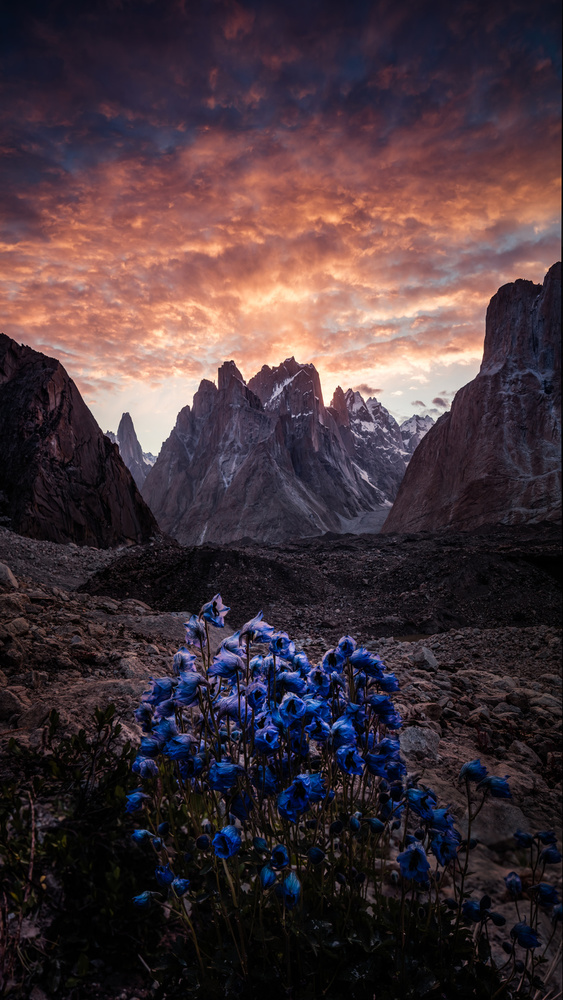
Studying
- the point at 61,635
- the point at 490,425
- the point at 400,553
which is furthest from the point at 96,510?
the point at 490,425

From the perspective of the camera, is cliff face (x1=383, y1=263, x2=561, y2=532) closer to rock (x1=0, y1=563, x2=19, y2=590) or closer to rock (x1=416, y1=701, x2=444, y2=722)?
rock (x1=416, y1=701, x2=444, y2=722)

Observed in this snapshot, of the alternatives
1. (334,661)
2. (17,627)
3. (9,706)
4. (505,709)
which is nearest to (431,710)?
(505,709)

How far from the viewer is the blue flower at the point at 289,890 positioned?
158 cm

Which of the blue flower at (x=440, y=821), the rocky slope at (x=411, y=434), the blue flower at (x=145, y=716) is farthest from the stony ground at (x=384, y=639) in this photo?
the rocky slope at (x=411, y=434)

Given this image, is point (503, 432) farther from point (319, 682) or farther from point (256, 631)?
point (256, 631)

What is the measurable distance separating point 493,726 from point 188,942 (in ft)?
14.6

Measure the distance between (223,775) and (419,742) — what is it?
3535 mm

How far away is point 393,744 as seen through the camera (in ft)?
6.84

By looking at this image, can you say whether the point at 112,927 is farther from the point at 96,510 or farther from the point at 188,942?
the point at 96,510

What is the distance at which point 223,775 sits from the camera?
5.78 ft

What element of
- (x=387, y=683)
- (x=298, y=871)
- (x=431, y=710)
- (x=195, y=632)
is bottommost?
(x=431, y=710)

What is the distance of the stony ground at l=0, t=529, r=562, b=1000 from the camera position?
3.87 m

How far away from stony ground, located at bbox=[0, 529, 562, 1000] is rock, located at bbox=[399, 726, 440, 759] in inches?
0.6

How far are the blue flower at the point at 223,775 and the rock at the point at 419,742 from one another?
130 inches
